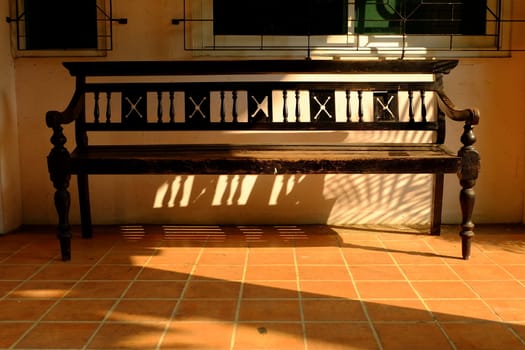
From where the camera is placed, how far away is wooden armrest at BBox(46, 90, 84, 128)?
3.32 m

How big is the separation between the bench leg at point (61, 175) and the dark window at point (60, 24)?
1.18 meters

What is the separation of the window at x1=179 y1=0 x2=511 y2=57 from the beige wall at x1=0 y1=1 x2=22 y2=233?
122 centimetres

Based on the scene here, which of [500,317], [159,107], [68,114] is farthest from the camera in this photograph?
[159,107]

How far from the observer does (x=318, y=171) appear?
3.36m

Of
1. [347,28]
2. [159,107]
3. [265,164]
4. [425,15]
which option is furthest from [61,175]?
[425,15]

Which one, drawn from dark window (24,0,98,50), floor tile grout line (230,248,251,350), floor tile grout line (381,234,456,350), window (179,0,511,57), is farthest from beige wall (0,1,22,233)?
floor tile grout line (381,234,456,350)

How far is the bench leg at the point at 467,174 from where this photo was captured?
10.9 ft

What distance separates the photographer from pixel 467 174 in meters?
3.34

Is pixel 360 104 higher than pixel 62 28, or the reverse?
pixel 62 28

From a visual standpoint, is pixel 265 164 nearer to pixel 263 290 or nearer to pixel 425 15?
pixel 263 290

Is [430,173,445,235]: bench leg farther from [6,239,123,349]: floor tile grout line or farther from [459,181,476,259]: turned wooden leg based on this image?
[6,239,123,349]: floor tile grout line

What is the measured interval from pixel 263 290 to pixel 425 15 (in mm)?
2429

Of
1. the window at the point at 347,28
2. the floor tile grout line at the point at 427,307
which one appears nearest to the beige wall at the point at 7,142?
the window at the point at 347,28

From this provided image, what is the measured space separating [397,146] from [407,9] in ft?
3.57
